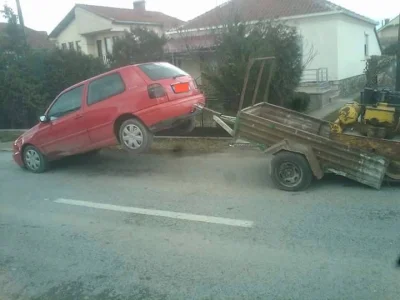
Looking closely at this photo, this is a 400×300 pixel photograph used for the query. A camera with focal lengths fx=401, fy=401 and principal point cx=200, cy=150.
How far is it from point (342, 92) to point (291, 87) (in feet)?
31.7

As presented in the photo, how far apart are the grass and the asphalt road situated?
6.97 m

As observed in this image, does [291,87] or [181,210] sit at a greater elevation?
[291,87]

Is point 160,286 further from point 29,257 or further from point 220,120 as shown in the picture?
point 220,120

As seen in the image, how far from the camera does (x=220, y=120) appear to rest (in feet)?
23.5

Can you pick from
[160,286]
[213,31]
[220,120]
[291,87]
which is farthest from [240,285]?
[213,31]

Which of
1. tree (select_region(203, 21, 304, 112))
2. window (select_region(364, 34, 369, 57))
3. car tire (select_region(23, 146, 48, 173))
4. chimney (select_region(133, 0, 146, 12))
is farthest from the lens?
chimney (select_region(133, 0, 146, 12))

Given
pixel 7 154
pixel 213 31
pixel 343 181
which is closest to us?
pixel 343 181

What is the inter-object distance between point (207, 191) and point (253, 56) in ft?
18.0

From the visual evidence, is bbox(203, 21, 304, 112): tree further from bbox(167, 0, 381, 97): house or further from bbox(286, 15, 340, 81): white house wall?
bbox(286, 15, 340, 81): white house wall

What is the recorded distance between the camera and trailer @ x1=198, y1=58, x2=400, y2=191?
572cm

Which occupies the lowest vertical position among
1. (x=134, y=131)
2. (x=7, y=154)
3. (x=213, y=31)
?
(x=7, y=154)

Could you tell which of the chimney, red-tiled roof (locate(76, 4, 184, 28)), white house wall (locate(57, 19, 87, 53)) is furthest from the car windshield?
the chimney

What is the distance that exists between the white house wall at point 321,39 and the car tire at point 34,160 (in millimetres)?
14561

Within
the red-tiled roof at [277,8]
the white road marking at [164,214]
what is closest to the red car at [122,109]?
the white road marking at [164,214]
